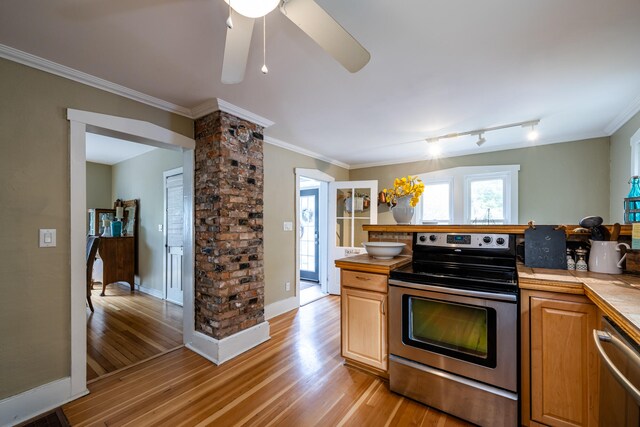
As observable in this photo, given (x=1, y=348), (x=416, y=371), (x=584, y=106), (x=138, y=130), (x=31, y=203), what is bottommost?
(x=416, y=371)

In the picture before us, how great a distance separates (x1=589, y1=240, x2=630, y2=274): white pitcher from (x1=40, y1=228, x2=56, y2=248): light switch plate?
356cm

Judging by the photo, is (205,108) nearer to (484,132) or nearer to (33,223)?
(33,223)

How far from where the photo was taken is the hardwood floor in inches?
94.9

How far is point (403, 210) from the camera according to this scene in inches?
99.0

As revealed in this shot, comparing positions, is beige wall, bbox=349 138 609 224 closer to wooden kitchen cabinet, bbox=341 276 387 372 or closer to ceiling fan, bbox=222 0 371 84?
wooden kitchen cabinet, bbox=341 276 387 372

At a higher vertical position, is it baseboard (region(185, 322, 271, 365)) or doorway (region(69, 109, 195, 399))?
doorway (region(69, 109, 195, 399))

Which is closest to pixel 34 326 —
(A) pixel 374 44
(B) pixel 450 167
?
(A) pixel 374 44

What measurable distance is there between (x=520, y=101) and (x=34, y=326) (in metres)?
4.16

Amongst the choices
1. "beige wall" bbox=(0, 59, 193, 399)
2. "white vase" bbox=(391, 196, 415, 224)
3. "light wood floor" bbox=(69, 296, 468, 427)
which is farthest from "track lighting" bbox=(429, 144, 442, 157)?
"beige wall" bbox=(0, 59, 193, 399)

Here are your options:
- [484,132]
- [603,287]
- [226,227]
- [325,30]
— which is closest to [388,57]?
[325,30]

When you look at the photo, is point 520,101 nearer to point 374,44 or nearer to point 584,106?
point 584,106

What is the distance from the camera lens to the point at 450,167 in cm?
426

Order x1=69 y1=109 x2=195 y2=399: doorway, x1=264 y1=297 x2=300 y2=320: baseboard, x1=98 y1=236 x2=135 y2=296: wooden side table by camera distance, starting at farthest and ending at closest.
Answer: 1. x1=98 y1=236 x2=135 y2=296: wooden side table
2. x1=264 y1=297 x2=300 y2=320: baseboard
3. x1=69 y1=109 x2=195 y2=399: doorway

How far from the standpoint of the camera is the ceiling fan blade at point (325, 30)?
38.7 inches
